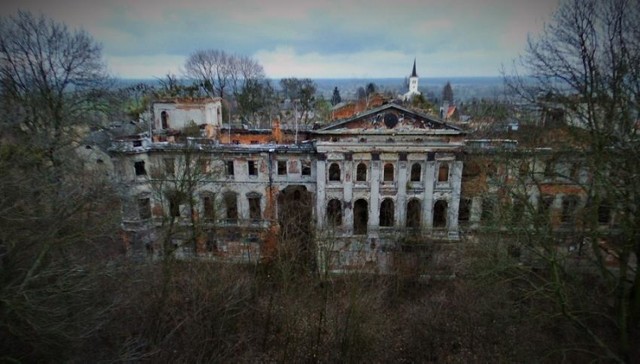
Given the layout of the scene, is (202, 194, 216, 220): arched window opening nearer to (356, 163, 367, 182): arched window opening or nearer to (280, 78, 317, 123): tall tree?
(356, 163, 367, 182): arched window opening

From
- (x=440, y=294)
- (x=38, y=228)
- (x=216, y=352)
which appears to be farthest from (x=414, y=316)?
(x=38, y=228)

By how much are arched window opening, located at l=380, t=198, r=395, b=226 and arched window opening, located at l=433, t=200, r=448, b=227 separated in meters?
3.09

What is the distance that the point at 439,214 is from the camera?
26.6 metres

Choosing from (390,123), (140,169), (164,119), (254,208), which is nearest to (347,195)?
(390,123)

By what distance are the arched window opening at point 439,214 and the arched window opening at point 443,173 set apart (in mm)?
1594

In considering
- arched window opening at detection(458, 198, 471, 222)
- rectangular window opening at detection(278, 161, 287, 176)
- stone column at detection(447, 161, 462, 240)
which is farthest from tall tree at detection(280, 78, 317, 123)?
arched window opening at detection(458, 198, 471, 222)

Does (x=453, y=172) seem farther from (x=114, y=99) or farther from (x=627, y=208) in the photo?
(x=114, y=99)

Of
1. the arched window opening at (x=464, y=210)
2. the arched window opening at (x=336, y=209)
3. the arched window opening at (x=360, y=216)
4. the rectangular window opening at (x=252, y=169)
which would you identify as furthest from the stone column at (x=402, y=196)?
the rectangular window opening at (x=252, y=169)

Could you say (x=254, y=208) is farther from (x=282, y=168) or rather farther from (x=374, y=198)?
(x=374, y=198)

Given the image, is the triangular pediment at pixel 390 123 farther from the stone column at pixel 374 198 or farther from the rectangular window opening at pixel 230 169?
the rectangular window opening at pixel 230 169

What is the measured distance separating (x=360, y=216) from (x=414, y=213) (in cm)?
389

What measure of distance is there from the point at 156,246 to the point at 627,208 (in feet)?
80.5

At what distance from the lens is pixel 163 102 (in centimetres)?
2861

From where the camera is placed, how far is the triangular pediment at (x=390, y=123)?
23844 mm
